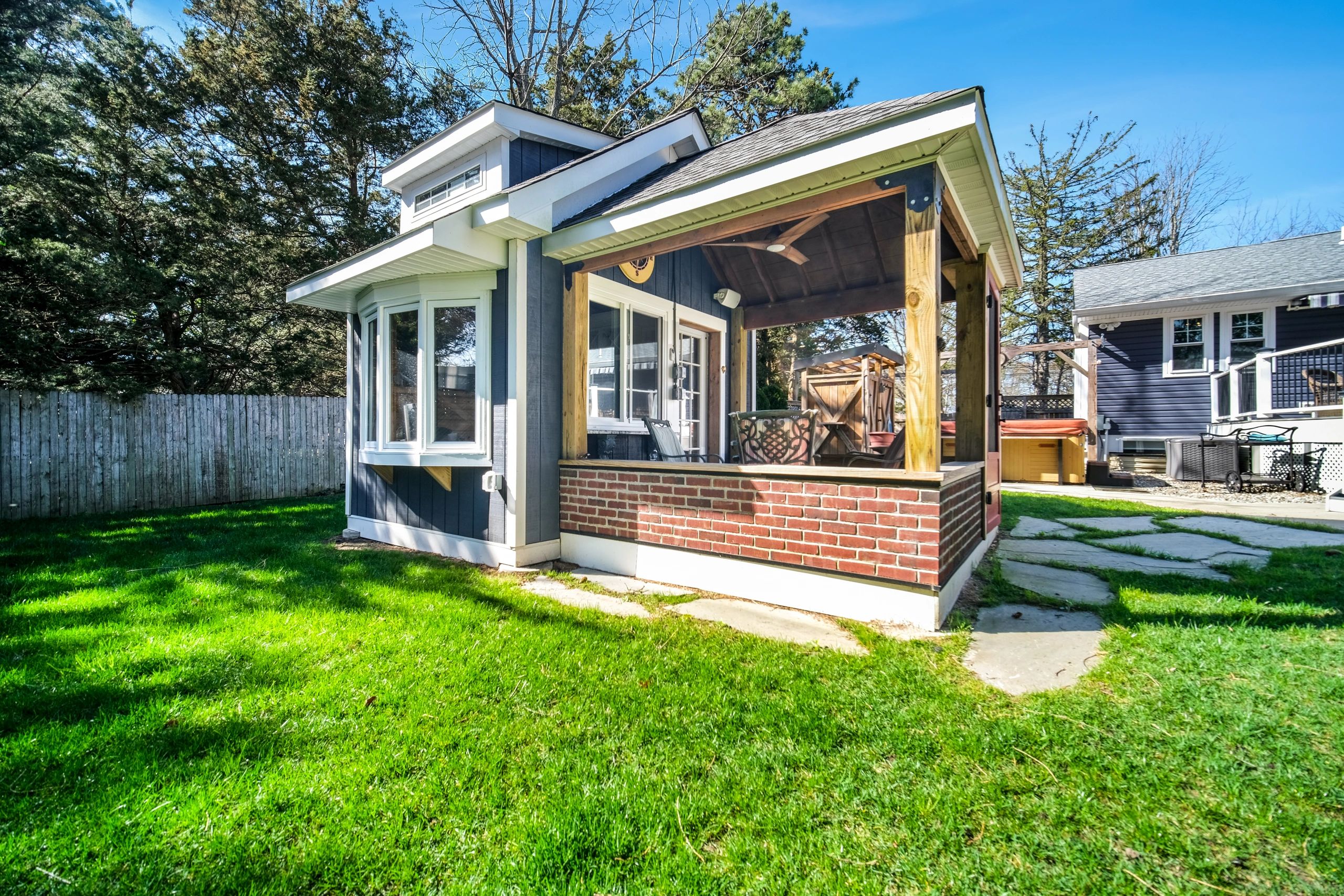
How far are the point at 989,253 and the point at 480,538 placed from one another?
4806mm

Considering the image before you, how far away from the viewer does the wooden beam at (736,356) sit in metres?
7.15

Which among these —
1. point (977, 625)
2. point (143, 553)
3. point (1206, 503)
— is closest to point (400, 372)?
point (143, 553)

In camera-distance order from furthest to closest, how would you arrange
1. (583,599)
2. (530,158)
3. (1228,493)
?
(1228,493) → (530,158) → (583,599)

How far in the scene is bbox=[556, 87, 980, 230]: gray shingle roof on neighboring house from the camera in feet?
10.00

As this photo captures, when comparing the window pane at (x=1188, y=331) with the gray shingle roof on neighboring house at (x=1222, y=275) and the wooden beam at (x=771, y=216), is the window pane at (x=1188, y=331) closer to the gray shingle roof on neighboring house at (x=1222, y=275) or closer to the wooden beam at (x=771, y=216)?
the gray shingle roof on neighboring house at (x=1222, y=275)

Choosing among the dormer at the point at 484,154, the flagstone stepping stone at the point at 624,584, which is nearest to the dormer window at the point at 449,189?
the dormer at the point at 484,154

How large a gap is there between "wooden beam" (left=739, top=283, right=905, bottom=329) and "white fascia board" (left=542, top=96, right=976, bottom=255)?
9.54ft

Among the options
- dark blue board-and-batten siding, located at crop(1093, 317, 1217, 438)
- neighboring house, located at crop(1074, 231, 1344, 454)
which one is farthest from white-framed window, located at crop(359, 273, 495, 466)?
dark blue board-and-batten siding, located at crop(1093, 317, 1217, 438)

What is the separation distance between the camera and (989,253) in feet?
14.7

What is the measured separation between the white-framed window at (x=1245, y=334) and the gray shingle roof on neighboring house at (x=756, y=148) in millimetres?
12421

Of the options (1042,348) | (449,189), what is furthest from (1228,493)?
(449,189)

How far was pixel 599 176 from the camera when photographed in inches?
193

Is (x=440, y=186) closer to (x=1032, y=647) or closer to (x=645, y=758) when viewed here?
(x=645, y=758)

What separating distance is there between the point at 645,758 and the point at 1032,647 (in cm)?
203
